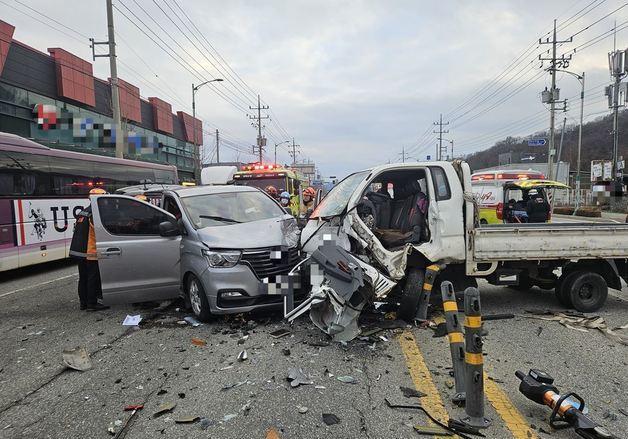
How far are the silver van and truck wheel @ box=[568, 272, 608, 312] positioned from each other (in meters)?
4.00

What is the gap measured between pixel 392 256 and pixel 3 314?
20.3 ft

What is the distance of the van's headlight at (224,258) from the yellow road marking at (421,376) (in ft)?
7.31

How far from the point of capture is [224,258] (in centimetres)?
539

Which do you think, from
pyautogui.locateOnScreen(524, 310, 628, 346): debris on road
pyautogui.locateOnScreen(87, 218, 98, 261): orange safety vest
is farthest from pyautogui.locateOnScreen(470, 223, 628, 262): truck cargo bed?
pyautogui.locateOnScreen(87, 218, 98, 261): orange safety vest

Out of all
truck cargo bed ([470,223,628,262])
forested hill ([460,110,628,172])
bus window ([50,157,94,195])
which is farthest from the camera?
forested hill ([460,110,628,172])

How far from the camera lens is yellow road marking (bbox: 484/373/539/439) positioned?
3052 mm

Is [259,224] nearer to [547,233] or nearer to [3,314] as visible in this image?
[547,233]

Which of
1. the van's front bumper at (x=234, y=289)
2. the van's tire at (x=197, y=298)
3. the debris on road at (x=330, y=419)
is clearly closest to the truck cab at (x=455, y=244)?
the van's front bumper at (x=234, y=289)

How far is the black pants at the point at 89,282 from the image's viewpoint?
6.62 meters

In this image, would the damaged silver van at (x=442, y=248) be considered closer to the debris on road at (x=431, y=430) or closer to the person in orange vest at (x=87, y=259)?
the debris on road at (x=431, y=430)

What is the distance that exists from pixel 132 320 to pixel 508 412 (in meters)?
4.85

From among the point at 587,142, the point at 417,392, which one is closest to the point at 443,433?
the point at 417,392

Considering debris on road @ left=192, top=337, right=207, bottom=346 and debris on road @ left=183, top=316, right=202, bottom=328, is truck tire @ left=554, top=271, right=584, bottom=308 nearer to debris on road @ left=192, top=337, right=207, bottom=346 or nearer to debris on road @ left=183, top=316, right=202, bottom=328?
debris on road @ left=192, top=337, right=207, bottom=346

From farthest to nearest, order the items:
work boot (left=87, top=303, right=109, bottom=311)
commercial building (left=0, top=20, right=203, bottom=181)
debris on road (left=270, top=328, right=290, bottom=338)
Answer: commercial building (left=0, top=20, right=203, bottom=181), work boot (left=87, top=303, right=109, bottom=311), debris on road (left=270, top=328, right=290, bottom=338)
